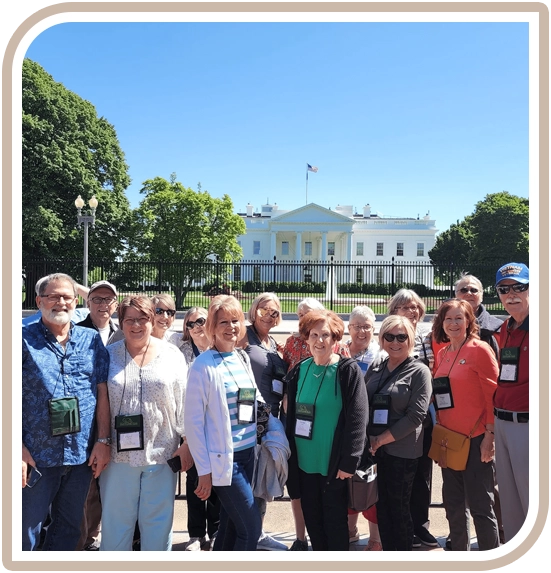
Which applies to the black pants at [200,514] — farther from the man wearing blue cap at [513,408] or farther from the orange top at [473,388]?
the man wearing blue cap at [513,408]

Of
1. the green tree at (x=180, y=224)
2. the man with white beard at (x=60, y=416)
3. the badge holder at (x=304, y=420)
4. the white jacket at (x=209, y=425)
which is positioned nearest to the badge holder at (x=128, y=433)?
the man with white beard at (x=60, y=416)

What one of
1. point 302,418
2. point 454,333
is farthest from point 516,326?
point 302,418

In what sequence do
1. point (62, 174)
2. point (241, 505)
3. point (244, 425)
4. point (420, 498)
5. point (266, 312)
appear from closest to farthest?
point (241, 505) → point (244, 425) → point (420, 498) → point (266, 312) → point (62, 174)

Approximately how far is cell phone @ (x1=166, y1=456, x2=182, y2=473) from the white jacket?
30 cm

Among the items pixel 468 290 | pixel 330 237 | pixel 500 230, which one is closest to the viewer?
pixel 468 290

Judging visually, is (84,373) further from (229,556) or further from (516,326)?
(516,326)

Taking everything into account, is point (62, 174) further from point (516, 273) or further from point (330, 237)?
point (330, 237)

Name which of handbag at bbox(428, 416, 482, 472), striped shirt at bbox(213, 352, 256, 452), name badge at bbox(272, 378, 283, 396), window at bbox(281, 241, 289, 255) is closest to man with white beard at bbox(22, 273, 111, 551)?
striped shirt at bbox(213, 352, 256, 452)

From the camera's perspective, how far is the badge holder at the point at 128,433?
3.24 meters

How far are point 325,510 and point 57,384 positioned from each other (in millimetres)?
1924

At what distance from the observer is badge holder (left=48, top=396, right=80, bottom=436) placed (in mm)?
3096

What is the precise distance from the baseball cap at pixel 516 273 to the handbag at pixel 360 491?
1.67m

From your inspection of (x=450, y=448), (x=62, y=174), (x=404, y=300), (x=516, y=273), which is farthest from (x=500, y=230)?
(x=450, y=448)

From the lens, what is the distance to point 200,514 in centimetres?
426
